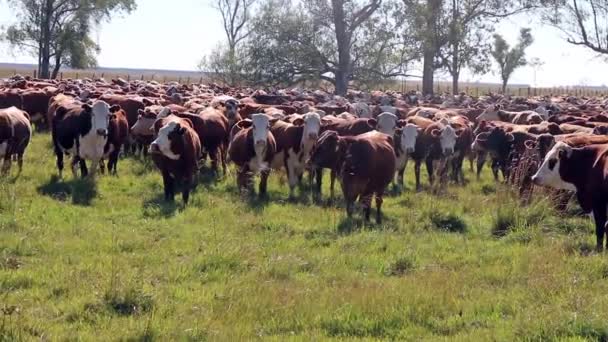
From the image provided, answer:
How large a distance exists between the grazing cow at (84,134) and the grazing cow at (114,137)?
13.3 inches

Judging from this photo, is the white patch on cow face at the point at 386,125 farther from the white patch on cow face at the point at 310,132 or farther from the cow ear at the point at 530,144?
the cow ear at the point at 530,144

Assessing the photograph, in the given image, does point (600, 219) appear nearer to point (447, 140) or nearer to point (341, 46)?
point (447, 140)

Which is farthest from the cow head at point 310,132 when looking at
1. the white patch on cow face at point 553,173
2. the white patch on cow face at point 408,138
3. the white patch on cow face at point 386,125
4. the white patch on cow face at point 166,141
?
the white patch on cow face at point 553,173

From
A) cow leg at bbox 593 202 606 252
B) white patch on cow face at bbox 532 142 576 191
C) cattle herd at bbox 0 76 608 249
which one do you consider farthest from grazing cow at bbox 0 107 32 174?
cow leg at bbox 593 202 606 252

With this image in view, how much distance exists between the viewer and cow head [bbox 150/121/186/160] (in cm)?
1390

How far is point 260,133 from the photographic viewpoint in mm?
15367

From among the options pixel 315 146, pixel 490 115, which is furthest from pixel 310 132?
pixel 490 115

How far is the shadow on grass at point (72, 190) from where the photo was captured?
13.7 meters

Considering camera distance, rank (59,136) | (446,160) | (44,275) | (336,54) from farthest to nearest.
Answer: (336,54)
(446,160)
(59,136)
(44,275)

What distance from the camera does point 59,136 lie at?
16.2m

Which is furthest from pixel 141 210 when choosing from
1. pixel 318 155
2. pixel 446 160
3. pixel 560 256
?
pixel 446 160

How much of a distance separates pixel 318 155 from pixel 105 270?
18.3 ft

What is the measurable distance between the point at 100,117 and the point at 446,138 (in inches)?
293

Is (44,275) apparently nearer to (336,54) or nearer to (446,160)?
(446,160)
